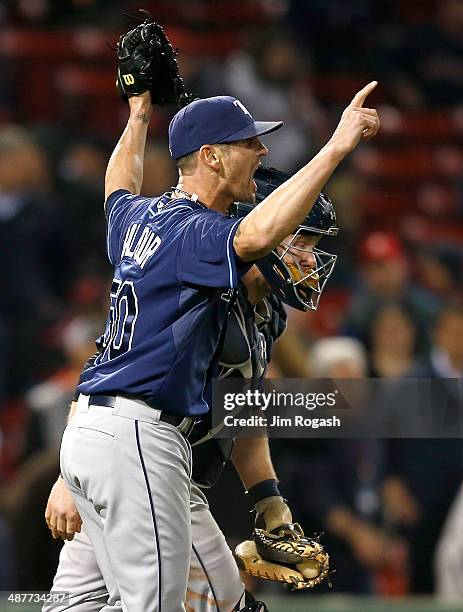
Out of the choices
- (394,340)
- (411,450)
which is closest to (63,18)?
(394,340)

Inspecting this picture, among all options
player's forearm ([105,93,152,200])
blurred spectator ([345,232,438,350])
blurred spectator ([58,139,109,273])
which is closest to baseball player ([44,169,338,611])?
player's forearm ([105,93,152,200])

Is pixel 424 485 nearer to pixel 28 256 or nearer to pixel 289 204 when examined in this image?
pixel 28 256

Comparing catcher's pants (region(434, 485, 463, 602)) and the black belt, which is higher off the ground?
the black belt

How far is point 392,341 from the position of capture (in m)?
5.93

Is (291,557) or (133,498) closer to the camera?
(133,498)

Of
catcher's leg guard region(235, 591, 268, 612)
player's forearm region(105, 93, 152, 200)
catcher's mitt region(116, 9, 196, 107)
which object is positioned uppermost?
catcher's mitt region(116, 9, 196, 107)

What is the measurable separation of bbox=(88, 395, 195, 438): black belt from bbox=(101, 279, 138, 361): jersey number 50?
96 millimetres

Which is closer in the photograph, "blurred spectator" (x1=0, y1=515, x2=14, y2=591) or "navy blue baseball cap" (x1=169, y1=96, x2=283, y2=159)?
"navy blue baseball cap" (x1=169, y1=96, x2=283, y2=159)

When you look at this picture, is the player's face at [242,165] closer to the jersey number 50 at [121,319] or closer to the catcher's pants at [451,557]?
the jersey number 50 at [121,319]

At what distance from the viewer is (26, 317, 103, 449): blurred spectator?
540 cm

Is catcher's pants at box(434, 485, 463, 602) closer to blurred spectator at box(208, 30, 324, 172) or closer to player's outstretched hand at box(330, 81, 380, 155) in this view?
blurred spectator at box(208, 30, 324, 172)

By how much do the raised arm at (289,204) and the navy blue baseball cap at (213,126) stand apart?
362 mm

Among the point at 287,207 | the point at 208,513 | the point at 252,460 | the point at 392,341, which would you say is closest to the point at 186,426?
the point at 208,513

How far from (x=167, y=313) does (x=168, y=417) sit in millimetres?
238
